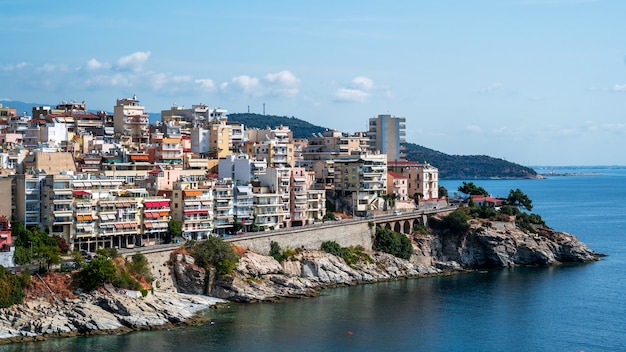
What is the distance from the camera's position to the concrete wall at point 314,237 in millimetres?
56125

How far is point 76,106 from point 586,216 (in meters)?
56.5

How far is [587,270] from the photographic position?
6562cm

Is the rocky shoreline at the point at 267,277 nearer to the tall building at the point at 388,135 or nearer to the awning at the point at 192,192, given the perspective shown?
the awning at the point at 192,192

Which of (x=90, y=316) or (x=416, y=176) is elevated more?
(x=416, y=176)

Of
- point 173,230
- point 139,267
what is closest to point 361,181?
point 173,230

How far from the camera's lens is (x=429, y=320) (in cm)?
4828

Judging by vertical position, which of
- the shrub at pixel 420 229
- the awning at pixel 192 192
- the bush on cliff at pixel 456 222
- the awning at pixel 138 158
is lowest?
the shrub at pixel 420 229

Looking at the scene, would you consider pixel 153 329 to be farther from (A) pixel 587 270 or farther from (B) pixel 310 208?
(A) pixel 587 270

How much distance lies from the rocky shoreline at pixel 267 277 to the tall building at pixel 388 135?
1872 centimetres

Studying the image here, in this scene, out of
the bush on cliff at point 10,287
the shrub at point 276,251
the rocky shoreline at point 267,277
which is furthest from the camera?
the shrub at point 276,251

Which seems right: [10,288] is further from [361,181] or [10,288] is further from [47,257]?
[361,181]

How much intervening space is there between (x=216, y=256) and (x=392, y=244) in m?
16.9

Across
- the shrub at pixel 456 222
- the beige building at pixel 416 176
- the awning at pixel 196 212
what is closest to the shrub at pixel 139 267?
the awning at pixel 196 212

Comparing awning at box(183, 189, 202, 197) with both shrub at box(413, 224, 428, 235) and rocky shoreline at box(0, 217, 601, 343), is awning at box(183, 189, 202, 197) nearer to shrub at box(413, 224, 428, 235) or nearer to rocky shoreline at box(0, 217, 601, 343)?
rocky shoreline at box(0, 217, 601, 343)
